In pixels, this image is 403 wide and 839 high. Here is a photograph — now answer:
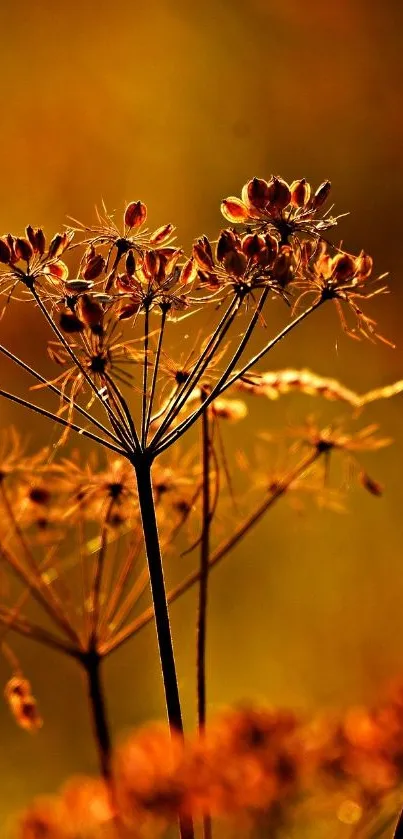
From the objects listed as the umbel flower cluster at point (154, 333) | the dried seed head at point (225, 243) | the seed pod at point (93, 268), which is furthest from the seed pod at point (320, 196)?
the seed pod at point (93, 268)

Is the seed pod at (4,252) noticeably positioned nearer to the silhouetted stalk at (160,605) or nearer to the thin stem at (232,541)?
the silhouetted stalk at (160,605)

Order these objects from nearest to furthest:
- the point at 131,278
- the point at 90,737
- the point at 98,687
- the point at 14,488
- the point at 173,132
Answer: the point at 131,278, the point at 98,687, the point at 14,488, the point at 90,737, the point at 173,132

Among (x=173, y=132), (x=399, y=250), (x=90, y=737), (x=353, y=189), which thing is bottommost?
(x=90, y=737)

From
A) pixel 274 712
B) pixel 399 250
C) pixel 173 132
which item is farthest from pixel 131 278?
pixel 173 132

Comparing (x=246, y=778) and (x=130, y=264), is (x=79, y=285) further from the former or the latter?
(x=246, y=778)

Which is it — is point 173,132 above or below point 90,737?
above

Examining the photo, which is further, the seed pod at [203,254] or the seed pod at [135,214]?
the seed pod at [135,214]

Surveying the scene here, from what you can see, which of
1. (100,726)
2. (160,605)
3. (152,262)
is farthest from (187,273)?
(100,726)

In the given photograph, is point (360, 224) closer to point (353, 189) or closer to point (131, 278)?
point (353, 189)
